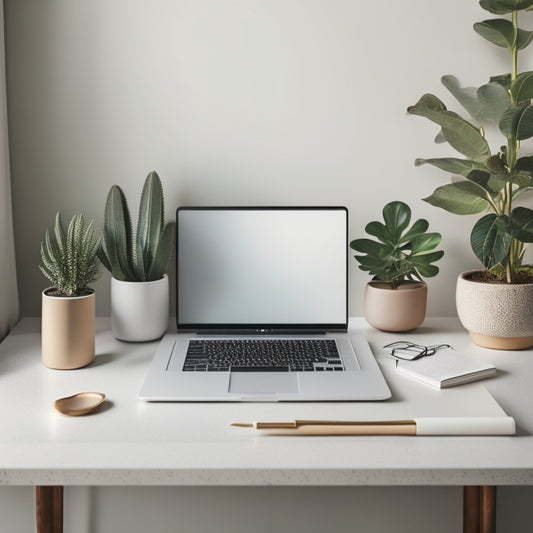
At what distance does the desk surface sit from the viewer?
2.87 ft

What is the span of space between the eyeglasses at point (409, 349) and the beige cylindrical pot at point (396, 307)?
2.6 inches

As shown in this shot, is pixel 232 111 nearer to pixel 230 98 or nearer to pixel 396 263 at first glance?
pixel 230 98

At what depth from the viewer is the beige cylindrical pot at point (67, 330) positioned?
3.88 feet

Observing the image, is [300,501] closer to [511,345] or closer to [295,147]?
[511,345]

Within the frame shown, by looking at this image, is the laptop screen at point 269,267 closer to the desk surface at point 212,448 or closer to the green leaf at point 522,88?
the desk surface at point 212,448

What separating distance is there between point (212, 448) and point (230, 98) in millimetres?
814

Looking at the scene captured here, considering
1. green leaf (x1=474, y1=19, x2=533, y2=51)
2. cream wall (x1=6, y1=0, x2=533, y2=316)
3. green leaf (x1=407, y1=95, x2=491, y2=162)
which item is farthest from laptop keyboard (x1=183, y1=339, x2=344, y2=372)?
green leaf (x1=474, y1=19, x2=533, y2=51)

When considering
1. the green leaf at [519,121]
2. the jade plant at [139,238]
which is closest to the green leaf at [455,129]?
the green leaf at [519,121]

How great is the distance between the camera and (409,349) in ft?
4.24

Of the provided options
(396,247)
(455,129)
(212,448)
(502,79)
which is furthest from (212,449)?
(502,79)

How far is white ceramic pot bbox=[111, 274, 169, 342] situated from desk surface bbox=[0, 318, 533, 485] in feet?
0.67

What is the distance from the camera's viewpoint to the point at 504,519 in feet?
4.95

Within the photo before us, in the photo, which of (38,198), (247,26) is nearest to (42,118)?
(38,198)

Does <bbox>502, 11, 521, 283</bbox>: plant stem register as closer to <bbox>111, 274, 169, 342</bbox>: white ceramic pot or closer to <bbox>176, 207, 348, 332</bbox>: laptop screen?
<bbox>176, 207, 348, 332</bbox>: laptop screen
